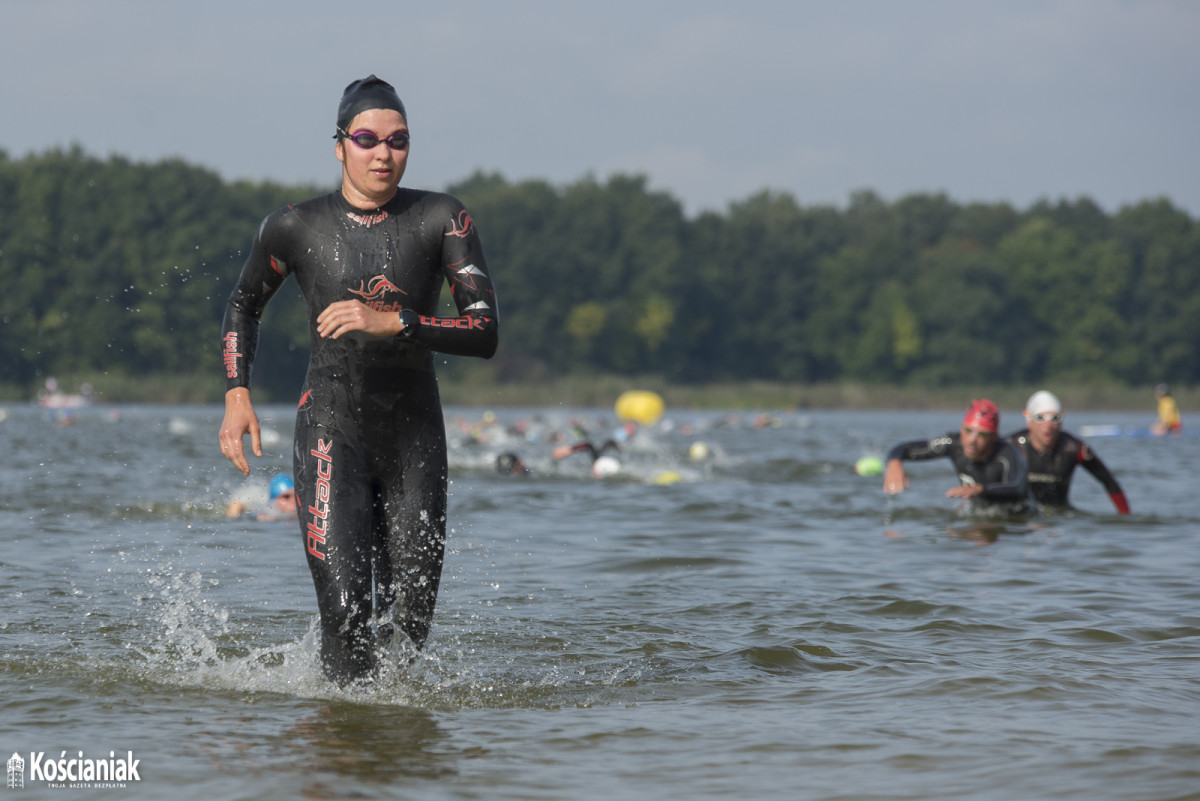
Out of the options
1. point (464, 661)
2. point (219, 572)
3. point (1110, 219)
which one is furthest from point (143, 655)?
point (1110, 219)

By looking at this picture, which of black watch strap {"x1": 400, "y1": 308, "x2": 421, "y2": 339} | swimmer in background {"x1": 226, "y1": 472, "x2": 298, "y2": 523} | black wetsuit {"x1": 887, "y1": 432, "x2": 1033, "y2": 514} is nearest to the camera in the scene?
black watch strap {"x1": 400, "y1": 308, "x2": 421, "y2": 339}

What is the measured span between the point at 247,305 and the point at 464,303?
0.81 meters

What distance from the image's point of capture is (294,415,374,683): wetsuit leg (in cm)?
459

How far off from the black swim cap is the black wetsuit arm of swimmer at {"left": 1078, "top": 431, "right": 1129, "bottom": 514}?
8.25 meters

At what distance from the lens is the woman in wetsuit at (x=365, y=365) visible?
462 centimetres

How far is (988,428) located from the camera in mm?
10695

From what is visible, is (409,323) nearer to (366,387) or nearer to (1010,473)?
(366,387)

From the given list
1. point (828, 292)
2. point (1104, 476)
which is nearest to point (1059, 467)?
point (1104, 476)

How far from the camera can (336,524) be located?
15.1 feet

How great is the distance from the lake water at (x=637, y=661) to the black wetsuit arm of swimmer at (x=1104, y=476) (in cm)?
34

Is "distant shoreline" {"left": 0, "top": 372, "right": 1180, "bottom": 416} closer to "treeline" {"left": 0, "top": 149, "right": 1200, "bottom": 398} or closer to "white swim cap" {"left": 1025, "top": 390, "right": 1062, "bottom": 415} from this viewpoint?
"treeline" {"left": 0, "top": 149, "right": 1200, "bottom": 398}

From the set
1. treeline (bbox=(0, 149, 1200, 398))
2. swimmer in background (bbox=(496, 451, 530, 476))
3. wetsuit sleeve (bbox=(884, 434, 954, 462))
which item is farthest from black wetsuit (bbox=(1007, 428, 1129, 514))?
treeline (bbox=(0, 149, 1200, 398))

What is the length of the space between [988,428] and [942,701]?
593 centimetres

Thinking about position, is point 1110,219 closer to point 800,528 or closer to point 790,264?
point 790,264
